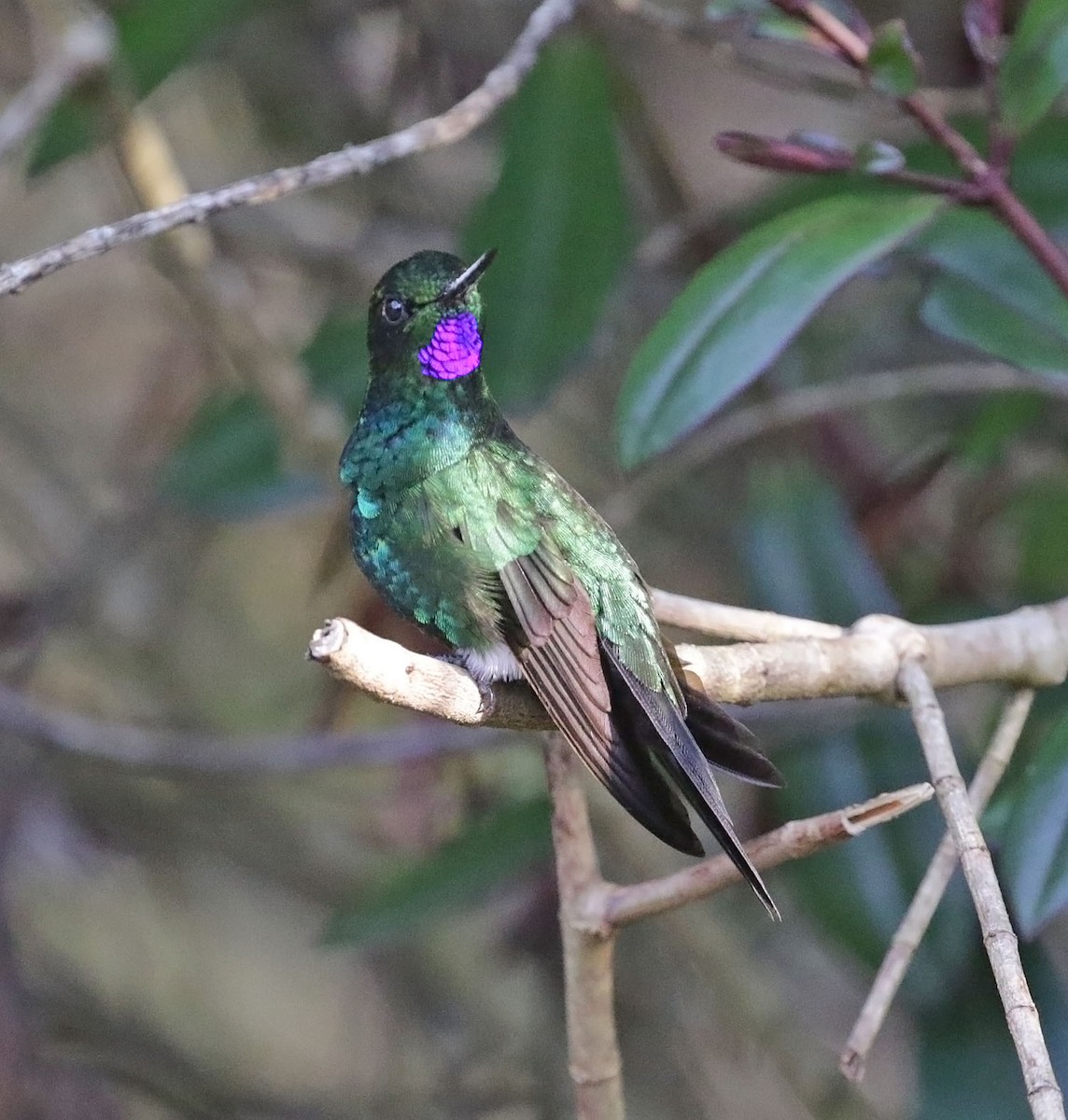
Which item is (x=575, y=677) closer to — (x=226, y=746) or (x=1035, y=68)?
(x=1035, y=68)

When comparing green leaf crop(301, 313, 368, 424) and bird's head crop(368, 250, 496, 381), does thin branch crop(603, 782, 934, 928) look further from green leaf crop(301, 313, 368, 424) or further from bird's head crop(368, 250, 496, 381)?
green leaf crop(301, 313, 368, 424)

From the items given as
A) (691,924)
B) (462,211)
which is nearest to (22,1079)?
(691,924)

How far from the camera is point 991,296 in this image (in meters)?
1.85

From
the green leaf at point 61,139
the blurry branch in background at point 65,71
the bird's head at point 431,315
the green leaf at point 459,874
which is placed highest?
the green leaf at point 61,139

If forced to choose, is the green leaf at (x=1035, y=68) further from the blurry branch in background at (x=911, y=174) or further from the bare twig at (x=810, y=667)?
the bare twig at (x=810, y=667)

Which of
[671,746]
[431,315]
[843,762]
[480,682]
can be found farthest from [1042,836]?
[431,315]

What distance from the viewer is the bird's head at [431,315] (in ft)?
5.72

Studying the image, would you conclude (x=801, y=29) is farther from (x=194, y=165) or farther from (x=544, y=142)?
(x=194, y=165)

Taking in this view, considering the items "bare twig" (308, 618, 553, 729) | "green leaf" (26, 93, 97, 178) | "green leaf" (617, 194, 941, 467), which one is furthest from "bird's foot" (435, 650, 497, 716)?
"green leaf" (26, 93, 97, 178)

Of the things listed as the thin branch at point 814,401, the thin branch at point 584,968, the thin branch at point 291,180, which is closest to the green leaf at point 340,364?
the thin branch at point 814,401

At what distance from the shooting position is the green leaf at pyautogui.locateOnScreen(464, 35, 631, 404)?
2.33m

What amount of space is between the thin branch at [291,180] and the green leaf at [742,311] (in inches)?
11.9

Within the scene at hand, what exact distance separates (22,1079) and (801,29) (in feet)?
6.73

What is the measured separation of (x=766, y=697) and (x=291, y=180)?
606 millimetres
